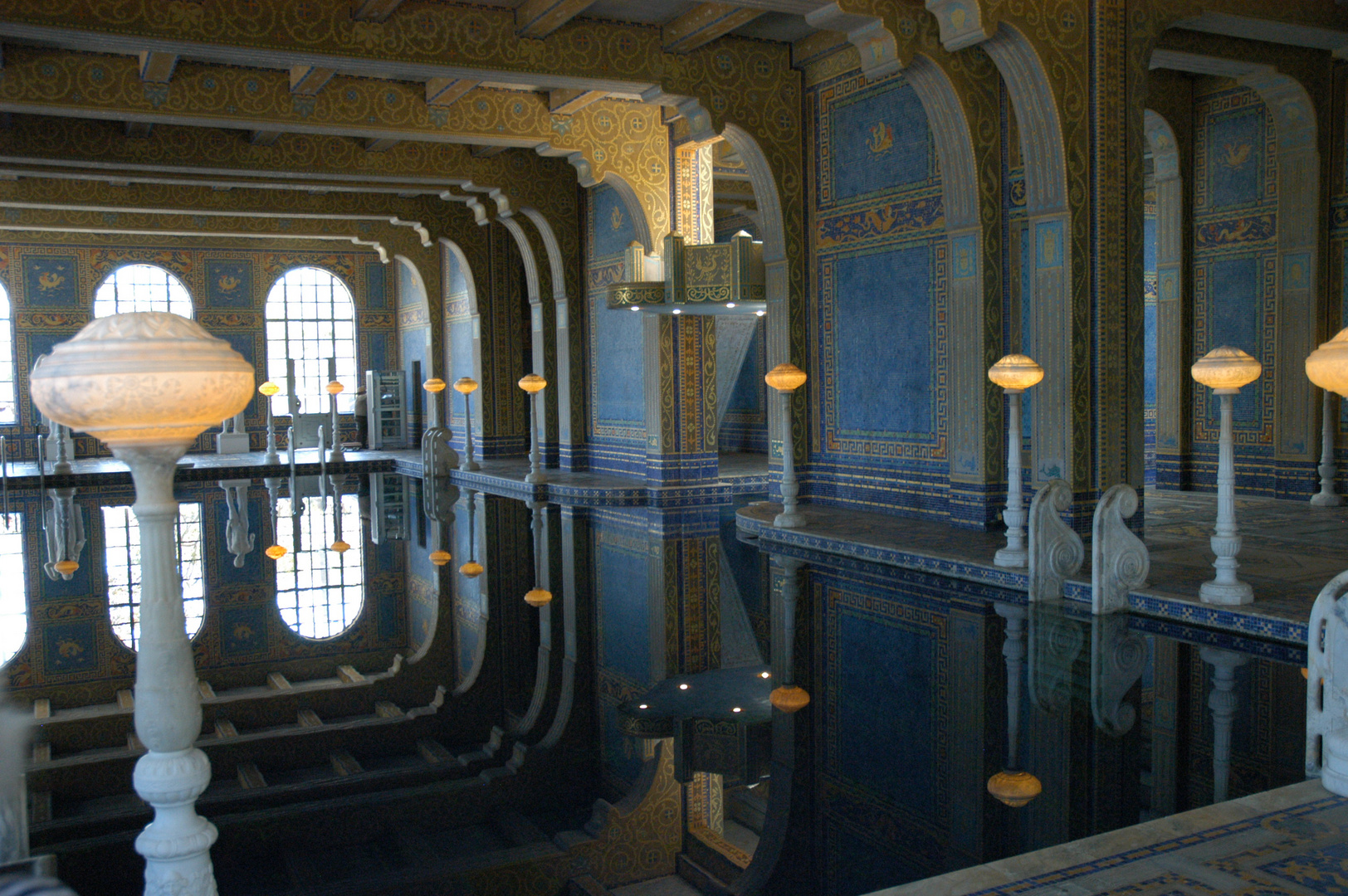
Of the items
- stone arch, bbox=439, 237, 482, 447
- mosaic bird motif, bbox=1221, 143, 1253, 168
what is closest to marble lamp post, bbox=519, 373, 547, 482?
stone arch, bbox=439, 237, 482, 447

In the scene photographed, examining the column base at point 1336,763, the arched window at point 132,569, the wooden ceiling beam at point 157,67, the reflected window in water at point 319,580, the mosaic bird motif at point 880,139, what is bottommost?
the reflected window in water at point 319,580

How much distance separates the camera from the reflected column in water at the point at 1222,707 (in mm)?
4098

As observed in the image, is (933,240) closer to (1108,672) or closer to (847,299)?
(847,299)

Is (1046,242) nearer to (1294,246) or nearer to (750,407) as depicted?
(1294,246)

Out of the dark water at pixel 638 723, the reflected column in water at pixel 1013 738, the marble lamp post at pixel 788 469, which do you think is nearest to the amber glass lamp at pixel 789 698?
the dark water at pixel 638 723

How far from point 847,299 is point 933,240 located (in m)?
1.34

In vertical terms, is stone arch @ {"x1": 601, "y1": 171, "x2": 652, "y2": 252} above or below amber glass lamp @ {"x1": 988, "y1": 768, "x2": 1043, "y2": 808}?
above

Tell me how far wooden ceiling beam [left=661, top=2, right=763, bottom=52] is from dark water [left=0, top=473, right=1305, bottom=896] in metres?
4.77

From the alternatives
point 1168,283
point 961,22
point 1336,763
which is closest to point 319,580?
point 961,22

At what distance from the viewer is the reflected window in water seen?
25.7ft

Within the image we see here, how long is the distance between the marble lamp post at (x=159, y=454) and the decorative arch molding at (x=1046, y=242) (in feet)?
22.5

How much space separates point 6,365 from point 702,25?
58.0ft

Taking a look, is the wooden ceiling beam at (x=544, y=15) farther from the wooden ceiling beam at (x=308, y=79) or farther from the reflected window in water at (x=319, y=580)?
the reflected window in water at (x=319, y=580)

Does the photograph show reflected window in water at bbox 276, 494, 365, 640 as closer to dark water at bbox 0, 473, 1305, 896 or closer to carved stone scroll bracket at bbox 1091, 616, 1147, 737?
dark water at bbox 0, 473, 1305, 896
